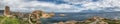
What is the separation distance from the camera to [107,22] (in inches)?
363

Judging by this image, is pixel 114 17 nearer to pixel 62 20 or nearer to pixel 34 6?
pixel 62 20

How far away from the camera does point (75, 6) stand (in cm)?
926

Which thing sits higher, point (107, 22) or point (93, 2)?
point (93, 2)

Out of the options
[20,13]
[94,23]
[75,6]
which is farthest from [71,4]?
[20,13]

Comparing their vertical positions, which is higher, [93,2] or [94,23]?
[93,2]

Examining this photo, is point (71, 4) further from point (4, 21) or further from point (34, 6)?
point (4, 21)

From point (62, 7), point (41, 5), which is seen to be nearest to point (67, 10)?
point (62, 7)

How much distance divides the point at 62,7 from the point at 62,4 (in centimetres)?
8

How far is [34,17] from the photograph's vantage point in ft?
30.3

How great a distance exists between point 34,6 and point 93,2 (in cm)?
164

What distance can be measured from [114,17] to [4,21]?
3.02m

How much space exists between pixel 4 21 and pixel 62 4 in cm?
166

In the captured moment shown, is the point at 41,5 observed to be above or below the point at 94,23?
above

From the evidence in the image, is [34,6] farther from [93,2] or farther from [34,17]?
[93,2]
